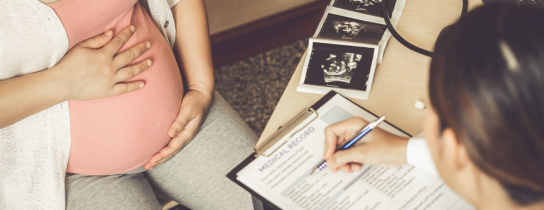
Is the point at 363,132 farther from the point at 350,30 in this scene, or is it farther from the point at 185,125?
the point at 185,125

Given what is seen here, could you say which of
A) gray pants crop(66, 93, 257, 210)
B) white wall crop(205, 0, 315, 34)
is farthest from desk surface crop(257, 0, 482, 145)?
white wall crop(205, 0, 315, 34)

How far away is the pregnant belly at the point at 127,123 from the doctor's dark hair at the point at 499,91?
2.02 feet

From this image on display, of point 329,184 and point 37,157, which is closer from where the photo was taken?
point 329,184

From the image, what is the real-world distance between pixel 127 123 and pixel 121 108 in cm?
3

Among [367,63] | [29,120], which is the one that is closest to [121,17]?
[29,120]

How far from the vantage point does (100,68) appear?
0.76 m

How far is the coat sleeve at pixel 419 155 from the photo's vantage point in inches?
24.1

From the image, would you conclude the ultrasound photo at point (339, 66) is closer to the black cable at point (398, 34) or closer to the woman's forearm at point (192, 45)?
the black cable at point (398, 34)

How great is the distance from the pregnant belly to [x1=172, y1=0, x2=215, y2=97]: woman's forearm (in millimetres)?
108

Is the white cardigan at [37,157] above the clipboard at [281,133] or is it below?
below

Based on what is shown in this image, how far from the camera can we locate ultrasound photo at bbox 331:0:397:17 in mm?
872

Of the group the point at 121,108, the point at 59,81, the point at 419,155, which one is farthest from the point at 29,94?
the point at 419,155

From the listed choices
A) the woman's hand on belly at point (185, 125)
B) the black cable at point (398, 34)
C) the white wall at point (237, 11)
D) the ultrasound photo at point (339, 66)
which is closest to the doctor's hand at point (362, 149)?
the ultrasound photo at point (339, 66)

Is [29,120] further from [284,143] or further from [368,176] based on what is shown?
[368,176]
